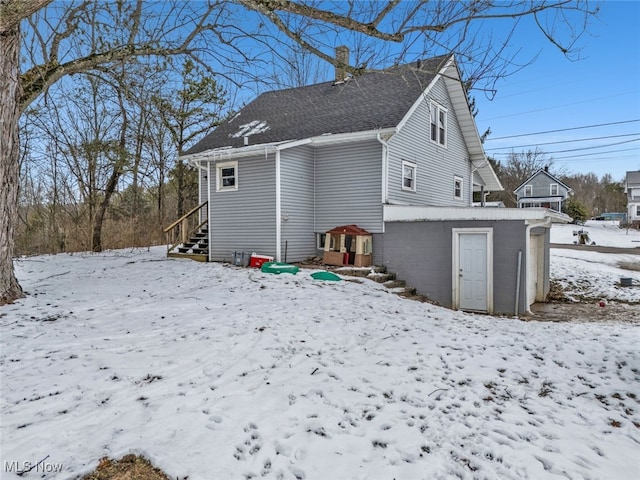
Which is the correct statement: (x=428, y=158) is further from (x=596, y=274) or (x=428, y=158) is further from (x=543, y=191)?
(x=543, y=191)

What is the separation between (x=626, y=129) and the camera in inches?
1086

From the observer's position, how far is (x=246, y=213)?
11.5m

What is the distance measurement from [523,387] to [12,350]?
18.2 feet

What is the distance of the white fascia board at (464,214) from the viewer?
9195mm

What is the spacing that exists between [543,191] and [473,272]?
38.8m

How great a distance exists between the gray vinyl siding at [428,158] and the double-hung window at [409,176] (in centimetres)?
15

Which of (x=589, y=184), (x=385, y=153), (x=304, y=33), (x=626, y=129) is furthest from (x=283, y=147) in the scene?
(x=589, y=184)

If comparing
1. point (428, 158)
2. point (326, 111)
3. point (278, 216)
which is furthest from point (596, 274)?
point (278, 216)

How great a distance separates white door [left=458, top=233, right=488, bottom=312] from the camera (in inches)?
379

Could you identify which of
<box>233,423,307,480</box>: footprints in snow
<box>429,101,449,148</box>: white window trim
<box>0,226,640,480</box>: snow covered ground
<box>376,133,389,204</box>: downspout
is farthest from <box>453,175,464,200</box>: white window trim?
<box>233,423,307,480</box>: footprints in snow

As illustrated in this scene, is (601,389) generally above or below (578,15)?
below

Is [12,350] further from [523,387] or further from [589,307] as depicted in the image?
[589,307]

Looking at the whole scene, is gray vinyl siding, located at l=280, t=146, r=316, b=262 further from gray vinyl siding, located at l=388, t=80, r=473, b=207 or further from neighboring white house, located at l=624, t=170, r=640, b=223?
neighboring white house, located at l=624, t=170, r=640, b=223

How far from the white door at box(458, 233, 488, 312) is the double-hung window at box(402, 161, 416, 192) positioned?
9.18 feet
